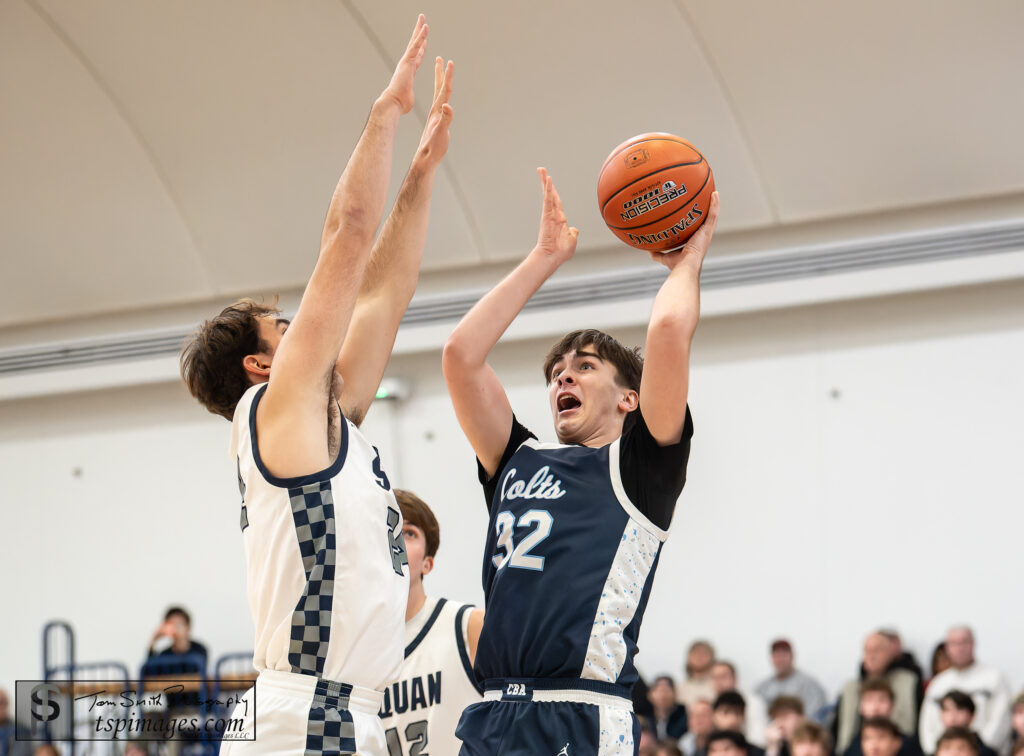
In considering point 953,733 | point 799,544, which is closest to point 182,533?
point 799,544

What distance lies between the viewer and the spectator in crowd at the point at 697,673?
929 cm

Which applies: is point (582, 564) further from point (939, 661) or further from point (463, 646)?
point (939, 661)

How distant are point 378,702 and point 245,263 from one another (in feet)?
29.4

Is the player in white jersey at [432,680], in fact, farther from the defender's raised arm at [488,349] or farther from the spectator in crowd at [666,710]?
the spectator in crowd at [666,710]

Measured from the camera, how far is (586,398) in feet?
11.5

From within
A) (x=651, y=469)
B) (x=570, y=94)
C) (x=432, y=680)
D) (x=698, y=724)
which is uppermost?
(x=570, y=94)

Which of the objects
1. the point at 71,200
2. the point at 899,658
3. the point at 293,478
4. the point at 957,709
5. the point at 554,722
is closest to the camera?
the point at 293,478

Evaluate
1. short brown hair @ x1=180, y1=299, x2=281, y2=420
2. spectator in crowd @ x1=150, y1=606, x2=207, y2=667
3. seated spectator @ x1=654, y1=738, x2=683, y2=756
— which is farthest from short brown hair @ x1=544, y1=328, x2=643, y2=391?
spectator in crowd @ x1=150, y1=606, x2=207, y2=667

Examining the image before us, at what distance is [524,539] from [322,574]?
0.61 m

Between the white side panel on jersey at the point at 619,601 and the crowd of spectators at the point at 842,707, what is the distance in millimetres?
4480

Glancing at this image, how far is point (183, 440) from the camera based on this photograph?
11.7m

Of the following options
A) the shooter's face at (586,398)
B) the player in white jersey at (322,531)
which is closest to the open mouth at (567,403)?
the shooter's face at (586,398)

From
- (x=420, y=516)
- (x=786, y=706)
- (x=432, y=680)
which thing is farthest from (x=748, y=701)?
(x=432, y=680)

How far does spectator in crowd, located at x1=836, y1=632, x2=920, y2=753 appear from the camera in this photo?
8.26 meters
